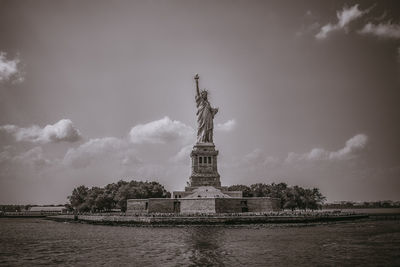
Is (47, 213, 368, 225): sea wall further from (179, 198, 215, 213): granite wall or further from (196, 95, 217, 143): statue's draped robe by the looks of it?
(196, 95, 217, 143): statue's draped robe

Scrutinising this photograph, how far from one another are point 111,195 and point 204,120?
2486 cm

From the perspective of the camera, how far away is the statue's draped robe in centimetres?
6931

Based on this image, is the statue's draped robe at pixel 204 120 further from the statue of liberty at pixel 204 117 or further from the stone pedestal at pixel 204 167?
the stone pedestal at pixel 204 167

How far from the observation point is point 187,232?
4212 centimetres

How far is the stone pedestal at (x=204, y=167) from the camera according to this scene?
216 ft

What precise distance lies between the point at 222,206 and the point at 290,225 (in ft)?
34.6

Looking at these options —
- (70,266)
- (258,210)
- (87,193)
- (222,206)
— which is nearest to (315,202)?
(258,210)

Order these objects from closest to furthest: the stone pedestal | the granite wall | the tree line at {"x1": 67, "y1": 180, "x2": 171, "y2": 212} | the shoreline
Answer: the shoreline < the granite wall < the stone pedestal < the tree line at {"x1": 67, "y1": 180, "x2": 171, "y2": 212}

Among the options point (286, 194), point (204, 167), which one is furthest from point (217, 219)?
point (286, 194)

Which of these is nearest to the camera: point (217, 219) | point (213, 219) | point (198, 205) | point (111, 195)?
point (217, 219)

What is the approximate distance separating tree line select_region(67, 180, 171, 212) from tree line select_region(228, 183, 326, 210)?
17.5 metres

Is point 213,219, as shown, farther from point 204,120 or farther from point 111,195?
point 111,195

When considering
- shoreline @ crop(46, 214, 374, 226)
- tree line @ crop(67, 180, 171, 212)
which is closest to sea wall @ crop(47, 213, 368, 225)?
shoreline @ crop(46, 214, 374, 226)

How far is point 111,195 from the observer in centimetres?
7994
